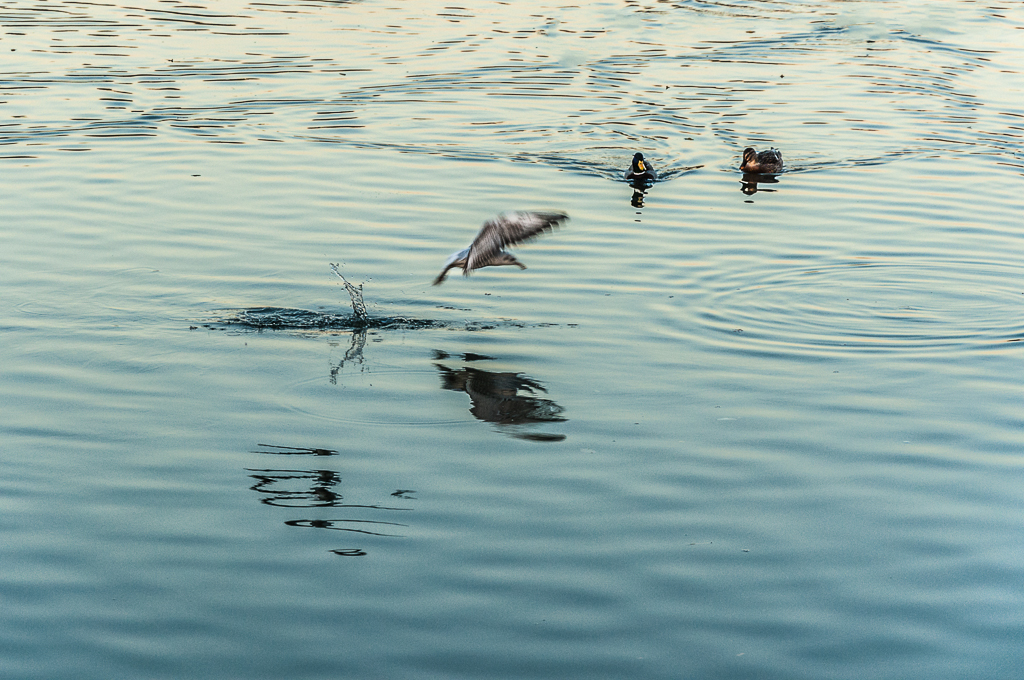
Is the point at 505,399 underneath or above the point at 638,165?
underneath

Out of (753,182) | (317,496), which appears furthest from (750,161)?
(317,496)

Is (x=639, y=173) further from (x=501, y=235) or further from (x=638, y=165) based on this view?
(x=501, y=235)

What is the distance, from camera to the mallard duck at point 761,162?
18.5 metres

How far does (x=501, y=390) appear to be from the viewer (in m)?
10.3

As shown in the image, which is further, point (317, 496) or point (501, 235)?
point (501, 235)

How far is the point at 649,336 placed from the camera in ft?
38.2

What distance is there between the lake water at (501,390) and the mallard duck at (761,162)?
1.54ft

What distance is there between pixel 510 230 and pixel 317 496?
139 inches

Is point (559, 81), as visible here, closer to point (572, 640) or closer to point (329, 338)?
point (329, 338)

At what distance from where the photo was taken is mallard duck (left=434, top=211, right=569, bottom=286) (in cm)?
1073

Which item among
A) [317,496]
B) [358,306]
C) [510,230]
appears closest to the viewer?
[317,496]

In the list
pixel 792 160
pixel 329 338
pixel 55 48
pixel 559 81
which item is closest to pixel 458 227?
pixel 329 338

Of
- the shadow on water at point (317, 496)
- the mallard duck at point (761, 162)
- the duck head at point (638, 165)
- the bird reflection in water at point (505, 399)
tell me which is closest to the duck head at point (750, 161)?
the mallard duck at point (761, 162)

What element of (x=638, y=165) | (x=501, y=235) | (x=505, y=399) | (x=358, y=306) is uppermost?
(x=501, y=235)
